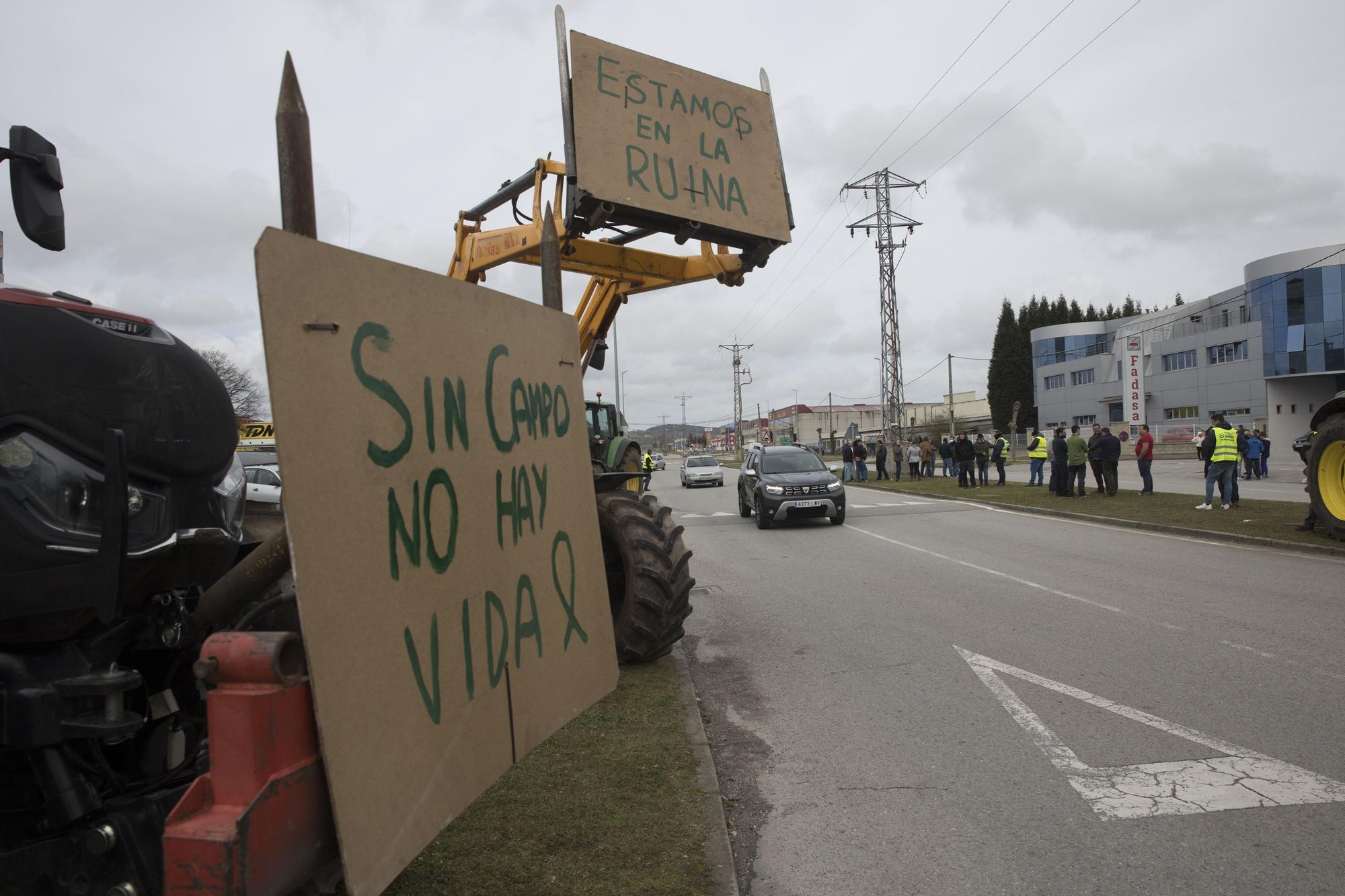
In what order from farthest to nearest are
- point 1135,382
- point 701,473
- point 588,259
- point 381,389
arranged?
point 1135,382
point 701,473
point 588,259
point 381,389

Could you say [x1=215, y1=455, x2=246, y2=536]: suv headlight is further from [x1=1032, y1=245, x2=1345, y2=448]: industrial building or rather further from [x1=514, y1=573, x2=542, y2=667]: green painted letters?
[x1=1032, y1=245, x2=1345, y2=448]: industrial building

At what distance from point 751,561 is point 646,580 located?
6.65 metres

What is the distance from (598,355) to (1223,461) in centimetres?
1295

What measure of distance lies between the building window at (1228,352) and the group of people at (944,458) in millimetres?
29959

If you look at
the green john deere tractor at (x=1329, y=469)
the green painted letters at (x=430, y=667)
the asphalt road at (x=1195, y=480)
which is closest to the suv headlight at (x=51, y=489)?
the green painted letters at (x=430, y=667)

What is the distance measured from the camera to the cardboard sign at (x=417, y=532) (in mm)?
1844

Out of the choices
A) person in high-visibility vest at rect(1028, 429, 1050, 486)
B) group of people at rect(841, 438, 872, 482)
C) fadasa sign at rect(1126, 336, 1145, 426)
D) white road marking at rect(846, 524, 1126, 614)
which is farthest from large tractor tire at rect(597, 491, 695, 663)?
fadasa sign at rect(1126, 336, 1145, 426)

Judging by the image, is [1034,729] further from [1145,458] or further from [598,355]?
[1145,458]

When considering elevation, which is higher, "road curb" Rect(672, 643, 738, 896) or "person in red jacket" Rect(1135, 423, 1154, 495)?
"person in red jacket" Rect(1135, 423, 1154, 495)

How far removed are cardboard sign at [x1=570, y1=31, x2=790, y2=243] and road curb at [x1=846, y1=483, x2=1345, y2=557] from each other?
974 cm

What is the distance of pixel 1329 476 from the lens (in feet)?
37.1

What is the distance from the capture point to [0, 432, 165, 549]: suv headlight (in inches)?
83.4

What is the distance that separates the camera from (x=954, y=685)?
228 inches

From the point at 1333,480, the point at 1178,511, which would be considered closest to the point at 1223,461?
the point at 1178,511
